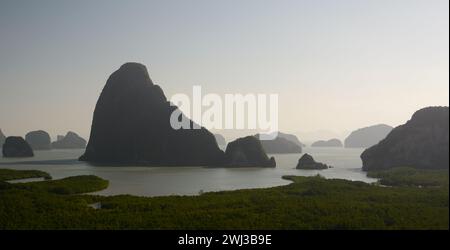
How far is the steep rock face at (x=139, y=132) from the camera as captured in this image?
113812 mm

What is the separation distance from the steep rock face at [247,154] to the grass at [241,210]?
56657 mm

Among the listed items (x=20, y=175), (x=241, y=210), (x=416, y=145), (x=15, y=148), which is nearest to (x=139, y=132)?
(x=15, y=148)

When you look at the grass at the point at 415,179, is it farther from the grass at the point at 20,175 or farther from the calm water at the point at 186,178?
the grass at the point at 20,175

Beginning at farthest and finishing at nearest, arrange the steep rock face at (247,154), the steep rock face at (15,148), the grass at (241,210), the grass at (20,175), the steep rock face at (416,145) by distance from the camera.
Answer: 1. the steep rock face at (15,148)
2. the steep rock face at (247,154)
3. the steep rock face at (416,145)
4. the grass at (20,175)
5. the grass at (241,210)

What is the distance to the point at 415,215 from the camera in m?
27.4

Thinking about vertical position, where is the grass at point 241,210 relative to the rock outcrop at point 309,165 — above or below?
above

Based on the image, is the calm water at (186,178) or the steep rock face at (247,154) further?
the steep rock face at (247,154)

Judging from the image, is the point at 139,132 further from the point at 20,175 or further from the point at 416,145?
the point at 416,145

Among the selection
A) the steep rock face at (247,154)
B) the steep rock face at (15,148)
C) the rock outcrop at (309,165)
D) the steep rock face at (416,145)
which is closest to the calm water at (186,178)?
the rock outcrop at (309,165)

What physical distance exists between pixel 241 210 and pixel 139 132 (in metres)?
98.0

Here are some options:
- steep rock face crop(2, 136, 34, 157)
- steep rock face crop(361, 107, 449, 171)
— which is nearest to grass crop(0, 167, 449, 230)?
steep rock face crop(361, 107, 449, 171)
